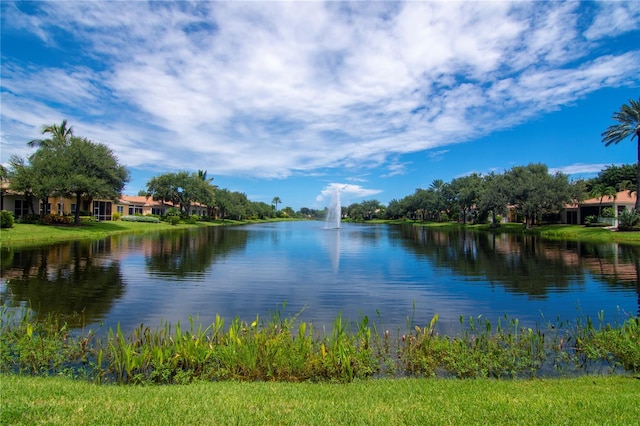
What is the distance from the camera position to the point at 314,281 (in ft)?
58.7

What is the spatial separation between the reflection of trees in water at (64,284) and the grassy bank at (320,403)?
5.79m

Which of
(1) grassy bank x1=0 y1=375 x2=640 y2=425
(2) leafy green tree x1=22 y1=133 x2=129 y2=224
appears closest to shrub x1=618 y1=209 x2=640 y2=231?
(1) grassy bank x1=0 y1=375 x2=640 y2=425

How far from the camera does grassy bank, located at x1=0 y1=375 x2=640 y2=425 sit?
15.7 ft

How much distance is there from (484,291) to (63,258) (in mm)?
23082

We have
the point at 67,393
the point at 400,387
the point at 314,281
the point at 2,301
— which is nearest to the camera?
the point at 67,393

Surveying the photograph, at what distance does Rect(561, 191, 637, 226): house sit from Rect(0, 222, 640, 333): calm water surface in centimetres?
3805

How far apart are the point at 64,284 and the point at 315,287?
10.1m

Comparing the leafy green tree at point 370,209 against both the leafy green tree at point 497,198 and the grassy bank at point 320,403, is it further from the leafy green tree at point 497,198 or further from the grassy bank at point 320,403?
the grassy bank at point 320,403

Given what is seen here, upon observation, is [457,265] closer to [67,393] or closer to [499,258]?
[499,258]

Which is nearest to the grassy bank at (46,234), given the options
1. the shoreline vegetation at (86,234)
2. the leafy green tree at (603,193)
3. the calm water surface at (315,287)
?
the shoreline vegetation at (86,234)

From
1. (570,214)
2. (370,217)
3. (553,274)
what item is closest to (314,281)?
(553,274)

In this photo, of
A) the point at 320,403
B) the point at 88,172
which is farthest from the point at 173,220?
the point at 320,403

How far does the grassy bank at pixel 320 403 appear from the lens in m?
4.79

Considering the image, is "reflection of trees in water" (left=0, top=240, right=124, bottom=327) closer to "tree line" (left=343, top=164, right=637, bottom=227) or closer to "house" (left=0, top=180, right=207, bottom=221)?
"house" (left=0, top=180, right=207, bottom=221)
